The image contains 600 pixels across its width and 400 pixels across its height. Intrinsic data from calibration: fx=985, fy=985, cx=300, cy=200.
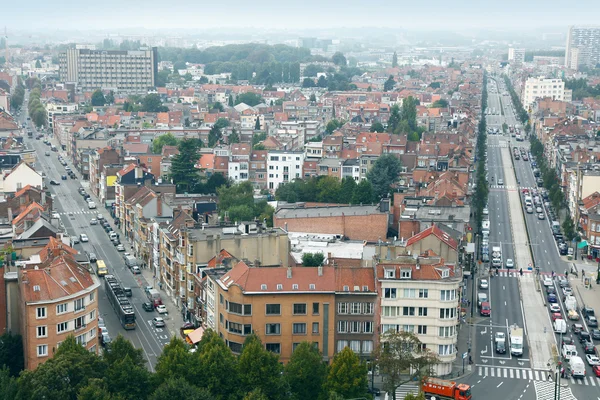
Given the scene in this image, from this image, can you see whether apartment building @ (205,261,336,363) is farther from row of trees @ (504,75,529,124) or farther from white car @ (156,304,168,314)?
row of trees @ (504,75,529,124)

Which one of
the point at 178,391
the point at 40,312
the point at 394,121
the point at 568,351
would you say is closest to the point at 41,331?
the point at 40,312

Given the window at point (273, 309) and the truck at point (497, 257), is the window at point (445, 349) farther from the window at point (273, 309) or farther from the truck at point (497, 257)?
the truck at point (497, 257)

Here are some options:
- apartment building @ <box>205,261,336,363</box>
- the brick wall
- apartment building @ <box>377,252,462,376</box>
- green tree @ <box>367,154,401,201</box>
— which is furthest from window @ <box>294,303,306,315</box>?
green tree @ <box>367,154,401,201</box>

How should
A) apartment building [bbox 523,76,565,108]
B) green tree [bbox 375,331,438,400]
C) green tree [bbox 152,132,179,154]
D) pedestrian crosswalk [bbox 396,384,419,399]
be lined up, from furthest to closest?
1. apartment building [bbox 523,76,565,108]
2. green tree [bbox 152,132,179,154]
3. pedestrian crosswalk [bbox 396,384,419,399]
4. green tree [bbox 375,331,438,400]

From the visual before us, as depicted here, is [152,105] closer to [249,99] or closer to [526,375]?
[249,99]

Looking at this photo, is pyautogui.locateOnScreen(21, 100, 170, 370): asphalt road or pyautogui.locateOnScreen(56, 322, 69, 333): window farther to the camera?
pyautogui.locateOnScreen(21, 100, 170, 370): asphalt road

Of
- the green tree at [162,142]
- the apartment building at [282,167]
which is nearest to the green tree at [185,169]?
the apartment building at [282,167]
